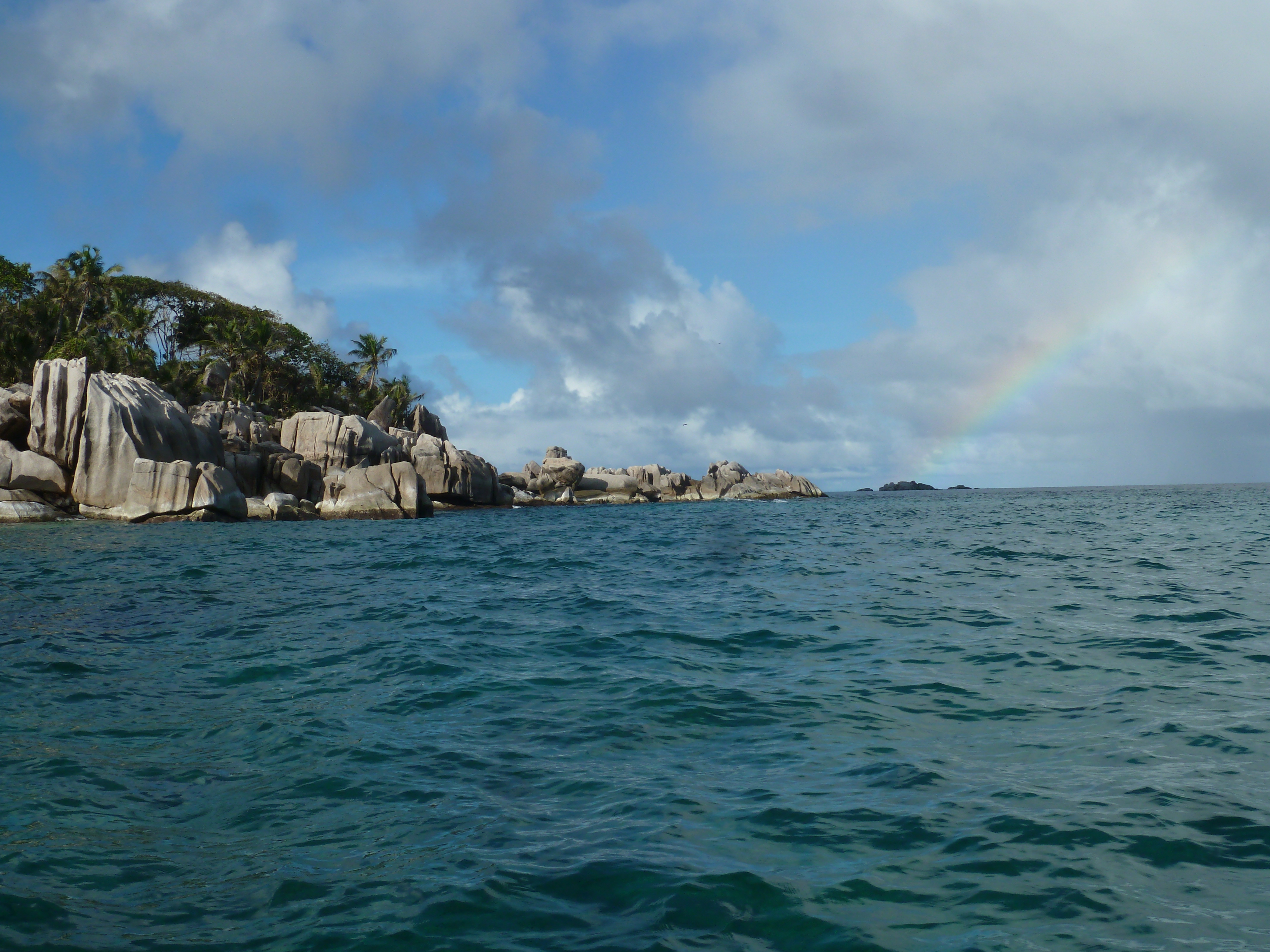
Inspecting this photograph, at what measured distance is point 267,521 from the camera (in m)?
42.2

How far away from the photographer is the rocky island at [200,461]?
3772 cm

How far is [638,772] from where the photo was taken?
630 centimetres

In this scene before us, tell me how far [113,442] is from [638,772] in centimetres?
4051

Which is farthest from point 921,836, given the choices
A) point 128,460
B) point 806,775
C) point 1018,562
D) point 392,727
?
point 128,460

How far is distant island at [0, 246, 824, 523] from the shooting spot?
3794 centimetres

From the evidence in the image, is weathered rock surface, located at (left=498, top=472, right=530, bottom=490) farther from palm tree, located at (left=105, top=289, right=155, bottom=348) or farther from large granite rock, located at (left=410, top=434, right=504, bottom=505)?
palm tree, located at (left=105, top=289, right=155, bottom=348)

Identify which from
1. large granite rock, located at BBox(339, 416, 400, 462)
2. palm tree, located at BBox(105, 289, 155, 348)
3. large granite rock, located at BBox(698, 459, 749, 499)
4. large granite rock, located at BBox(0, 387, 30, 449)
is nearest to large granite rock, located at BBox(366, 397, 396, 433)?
large granite rock, located at BBox(339, 416, 400, 462)

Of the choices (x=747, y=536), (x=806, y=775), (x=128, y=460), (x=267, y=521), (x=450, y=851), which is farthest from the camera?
(x=267, y=521)

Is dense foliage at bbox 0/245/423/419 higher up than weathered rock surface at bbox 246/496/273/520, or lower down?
higher up

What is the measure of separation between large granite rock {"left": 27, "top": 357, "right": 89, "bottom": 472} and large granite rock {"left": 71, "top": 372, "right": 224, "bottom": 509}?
0.42m

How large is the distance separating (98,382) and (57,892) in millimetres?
42597

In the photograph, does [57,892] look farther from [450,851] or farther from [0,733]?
[0,733]

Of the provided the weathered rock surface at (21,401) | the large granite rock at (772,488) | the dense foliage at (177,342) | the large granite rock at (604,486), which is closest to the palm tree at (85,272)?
the dense foliage at (177,342)

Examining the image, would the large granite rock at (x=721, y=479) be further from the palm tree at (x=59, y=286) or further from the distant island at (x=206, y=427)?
the palm tree at (x=59, y=286)
